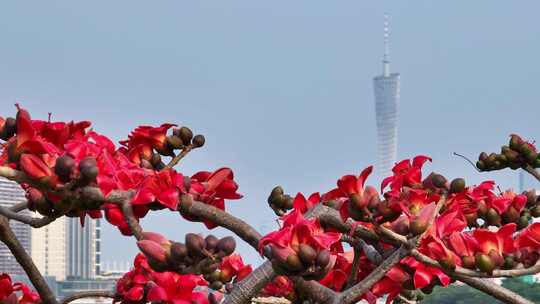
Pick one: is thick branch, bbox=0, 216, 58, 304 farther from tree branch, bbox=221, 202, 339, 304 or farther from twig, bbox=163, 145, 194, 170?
Answer: tree branch, bbox=221, 202, 339, 304

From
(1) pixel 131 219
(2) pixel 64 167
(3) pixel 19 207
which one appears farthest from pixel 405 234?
(3) pixel 19 207

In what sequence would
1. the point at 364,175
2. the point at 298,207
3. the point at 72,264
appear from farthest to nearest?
the point at 72,264 → the point at 364,175 → the point at 298,207

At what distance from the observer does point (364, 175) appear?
2217mm

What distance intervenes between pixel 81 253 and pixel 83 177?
134142 millimetres

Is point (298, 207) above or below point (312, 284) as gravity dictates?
above

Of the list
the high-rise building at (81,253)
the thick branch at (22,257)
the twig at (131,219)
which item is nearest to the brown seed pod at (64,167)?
the twig at (131,219)

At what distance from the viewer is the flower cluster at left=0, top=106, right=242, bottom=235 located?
202cm

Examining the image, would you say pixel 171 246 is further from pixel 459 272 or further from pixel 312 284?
pixel 459 272

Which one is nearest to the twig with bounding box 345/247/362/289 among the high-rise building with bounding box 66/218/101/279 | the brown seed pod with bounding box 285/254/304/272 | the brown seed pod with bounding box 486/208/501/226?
the brown seed pod with bounding box 285/254/304/272

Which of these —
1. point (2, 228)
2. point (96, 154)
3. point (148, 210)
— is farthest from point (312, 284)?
point (2, 228)

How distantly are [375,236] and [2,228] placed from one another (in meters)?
0.93

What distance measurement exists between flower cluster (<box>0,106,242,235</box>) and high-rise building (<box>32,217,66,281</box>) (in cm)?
12391

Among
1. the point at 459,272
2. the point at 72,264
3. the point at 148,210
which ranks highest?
the point at 148,210

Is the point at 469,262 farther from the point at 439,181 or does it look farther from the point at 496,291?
the point at 439,181
